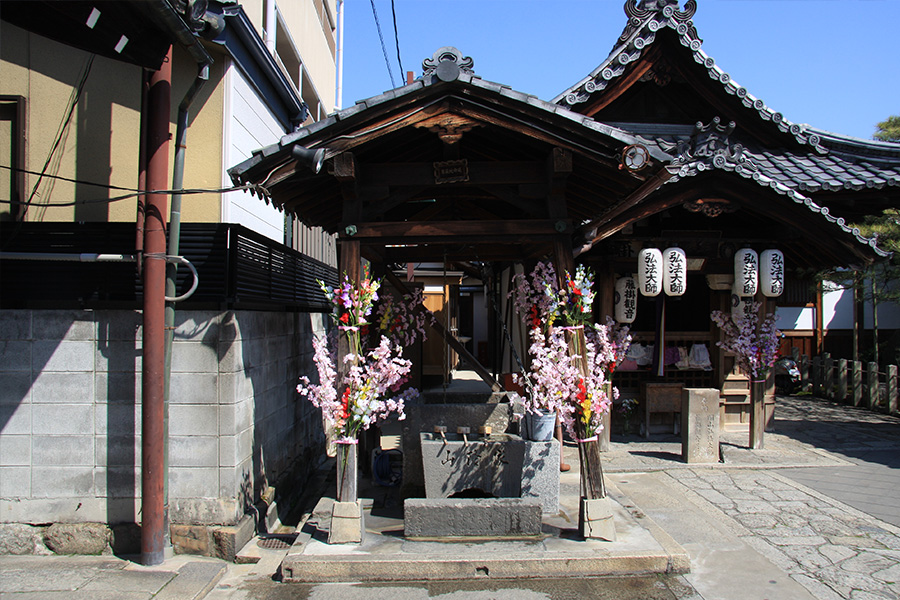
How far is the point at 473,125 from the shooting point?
5930 mm

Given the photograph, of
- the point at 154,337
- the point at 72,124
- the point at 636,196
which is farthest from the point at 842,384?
the point at 72,124

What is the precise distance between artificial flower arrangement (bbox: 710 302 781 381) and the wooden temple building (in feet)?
2.51

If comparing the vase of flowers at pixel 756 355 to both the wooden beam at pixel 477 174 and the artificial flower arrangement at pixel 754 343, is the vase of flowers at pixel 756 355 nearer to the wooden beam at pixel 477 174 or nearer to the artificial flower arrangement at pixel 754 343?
the artificial flower arrangement at pixel 754 343

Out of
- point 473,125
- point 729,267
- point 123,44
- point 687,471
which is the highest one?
point 123,44

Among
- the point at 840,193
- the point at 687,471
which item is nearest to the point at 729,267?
the point at 840,193

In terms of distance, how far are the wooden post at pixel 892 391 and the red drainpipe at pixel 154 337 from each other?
15979mm

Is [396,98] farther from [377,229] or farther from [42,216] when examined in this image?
[42,216]

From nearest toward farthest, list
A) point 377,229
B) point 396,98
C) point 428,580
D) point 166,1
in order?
point 166,1 < point 428,580 < point 396,98 < point 377,229

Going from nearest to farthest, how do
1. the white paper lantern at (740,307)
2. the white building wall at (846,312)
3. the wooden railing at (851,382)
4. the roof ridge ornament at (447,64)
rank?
the roof ridge ornament at (447,64) < the white paper lantern at (740,307) < the wooden railing at (851,382) < the white building wall at (846,312)

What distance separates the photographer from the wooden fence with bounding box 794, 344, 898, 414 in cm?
1366

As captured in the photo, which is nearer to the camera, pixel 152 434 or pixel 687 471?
pixel 152 434

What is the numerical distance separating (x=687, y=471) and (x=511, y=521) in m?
4.69

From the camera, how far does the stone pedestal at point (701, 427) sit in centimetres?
946

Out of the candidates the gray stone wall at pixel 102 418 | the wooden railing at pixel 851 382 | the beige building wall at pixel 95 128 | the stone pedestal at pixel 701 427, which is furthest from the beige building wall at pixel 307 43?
the wooden railing at pixel 851 382
